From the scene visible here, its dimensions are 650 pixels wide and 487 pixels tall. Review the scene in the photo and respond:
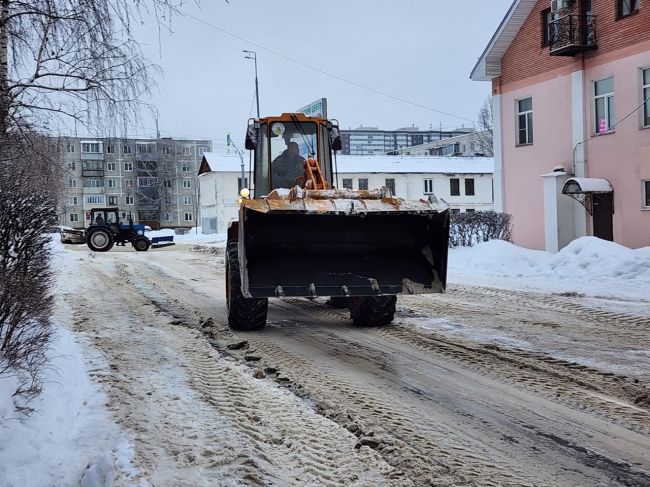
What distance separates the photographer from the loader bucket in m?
7.25

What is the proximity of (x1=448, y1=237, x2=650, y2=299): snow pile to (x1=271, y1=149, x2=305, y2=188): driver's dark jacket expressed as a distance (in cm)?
565

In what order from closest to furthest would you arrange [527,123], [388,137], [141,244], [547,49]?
[547,49] → [527,123] → [141,244] → [388,137]

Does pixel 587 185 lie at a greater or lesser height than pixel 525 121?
lesser

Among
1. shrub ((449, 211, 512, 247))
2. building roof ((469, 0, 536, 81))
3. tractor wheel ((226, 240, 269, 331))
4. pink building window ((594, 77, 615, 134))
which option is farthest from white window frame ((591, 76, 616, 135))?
tractor wheel ((226, 240, 269, 331))

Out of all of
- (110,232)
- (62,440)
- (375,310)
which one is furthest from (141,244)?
(62,440)

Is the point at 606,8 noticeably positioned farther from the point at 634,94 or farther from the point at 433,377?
→ the point at 433,377

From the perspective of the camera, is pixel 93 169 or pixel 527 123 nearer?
pixel 527 123

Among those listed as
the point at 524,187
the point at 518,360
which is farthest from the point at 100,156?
the point at 518,360

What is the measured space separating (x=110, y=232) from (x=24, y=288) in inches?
1090

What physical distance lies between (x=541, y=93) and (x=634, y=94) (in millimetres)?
A: 3880

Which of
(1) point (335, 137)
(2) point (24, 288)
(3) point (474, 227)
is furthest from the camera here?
(3) point (474, 227)

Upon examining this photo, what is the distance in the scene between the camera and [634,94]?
57.7 ft

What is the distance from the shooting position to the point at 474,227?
19453mm

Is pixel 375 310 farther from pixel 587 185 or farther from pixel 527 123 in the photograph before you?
pixel 527 123
